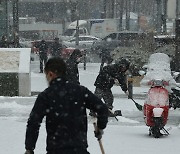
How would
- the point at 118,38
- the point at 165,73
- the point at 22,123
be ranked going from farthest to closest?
the point at 118,38 < the point at 22,123 < the point at 165,73

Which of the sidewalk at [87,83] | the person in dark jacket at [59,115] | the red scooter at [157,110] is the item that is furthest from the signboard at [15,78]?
the person in dark jacket at [59,115]

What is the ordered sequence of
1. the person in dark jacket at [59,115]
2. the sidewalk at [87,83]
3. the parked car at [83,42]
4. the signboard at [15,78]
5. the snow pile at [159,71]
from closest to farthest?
1. the person in dark jacket at [59,115]
2. the snow pile at [159,71]
3. the signboard at [15,78]
4. the sidewalk at [87,83]
5. the parked car at [83,42]

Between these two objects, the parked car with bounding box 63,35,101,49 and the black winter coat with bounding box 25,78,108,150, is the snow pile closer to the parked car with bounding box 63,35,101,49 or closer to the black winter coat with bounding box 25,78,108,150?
the black winter coat with bounding box 25,78,108,150

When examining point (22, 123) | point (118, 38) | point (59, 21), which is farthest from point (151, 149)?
point (59, 21)

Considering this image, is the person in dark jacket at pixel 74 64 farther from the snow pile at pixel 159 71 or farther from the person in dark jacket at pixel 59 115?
the person in dark jacket at pixel 59 115

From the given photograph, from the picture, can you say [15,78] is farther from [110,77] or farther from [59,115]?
[59,115]

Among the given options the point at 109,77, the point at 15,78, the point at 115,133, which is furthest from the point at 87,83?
the point at 115,133

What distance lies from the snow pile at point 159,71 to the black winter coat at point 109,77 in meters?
0.55

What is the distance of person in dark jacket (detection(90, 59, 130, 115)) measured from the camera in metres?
12.3

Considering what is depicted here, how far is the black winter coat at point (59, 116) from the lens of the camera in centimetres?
539

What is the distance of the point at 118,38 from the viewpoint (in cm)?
4088

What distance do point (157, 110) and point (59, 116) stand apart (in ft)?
18.2

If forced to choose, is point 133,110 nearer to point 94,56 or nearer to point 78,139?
point 78,139

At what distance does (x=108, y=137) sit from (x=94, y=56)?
27.0 meters
